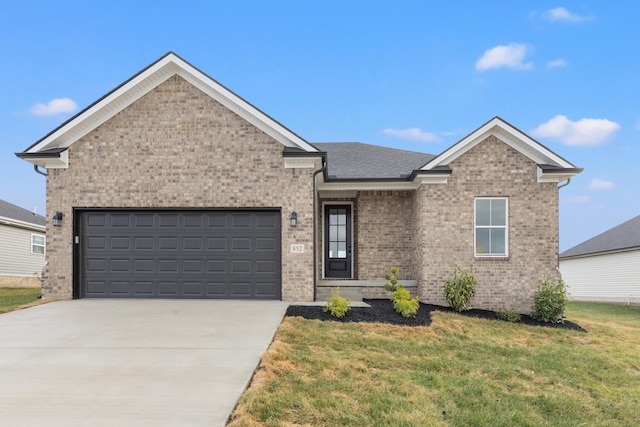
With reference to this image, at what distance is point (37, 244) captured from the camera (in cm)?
2423

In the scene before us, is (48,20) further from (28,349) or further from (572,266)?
(572,266)

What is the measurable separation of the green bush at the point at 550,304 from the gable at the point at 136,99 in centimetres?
723

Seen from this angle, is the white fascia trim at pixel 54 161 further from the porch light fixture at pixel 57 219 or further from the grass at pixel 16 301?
the grass at pixel 16 301

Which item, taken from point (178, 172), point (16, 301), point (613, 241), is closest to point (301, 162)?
point (178, 172)

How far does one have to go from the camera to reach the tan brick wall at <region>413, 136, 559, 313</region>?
38.5 ft

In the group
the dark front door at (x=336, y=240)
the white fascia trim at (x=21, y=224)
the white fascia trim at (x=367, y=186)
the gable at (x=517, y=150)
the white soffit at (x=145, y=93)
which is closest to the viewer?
the white soffit at (x=145, y=93)

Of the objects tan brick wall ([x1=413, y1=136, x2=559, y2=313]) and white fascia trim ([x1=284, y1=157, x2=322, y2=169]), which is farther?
tan brick wall ([x1=413, y1=136, x2=559, y2=313])

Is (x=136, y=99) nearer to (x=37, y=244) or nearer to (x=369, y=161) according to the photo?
(x=369, y=161)

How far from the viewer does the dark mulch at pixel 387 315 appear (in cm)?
916

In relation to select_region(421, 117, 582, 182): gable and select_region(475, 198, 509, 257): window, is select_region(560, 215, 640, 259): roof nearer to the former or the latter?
select_region(421, 117, 582, 182): gable

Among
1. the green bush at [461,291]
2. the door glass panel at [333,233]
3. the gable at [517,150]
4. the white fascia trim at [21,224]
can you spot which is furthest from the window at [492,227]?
the white fascia trim at [21,224]

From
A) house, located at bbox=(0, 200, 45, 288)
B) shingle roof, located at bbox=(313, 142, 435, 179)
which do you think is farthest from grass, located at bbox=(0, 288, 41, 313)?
shingle roof, located at bbox=(313, 142, 435, 179)

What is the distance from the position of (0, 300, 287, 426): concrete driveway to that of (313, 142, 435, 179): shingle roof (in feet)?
17.7

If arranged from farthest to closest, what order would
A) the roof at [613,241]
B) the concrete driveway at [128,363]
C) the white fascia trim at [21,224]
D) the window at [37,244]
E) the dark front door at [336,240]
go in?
the window at [37,244] < the roof at [613,241] < the white fascia trim at [21,224] < the dark front door at [336,240] < the concrete driveway at [128,363]
